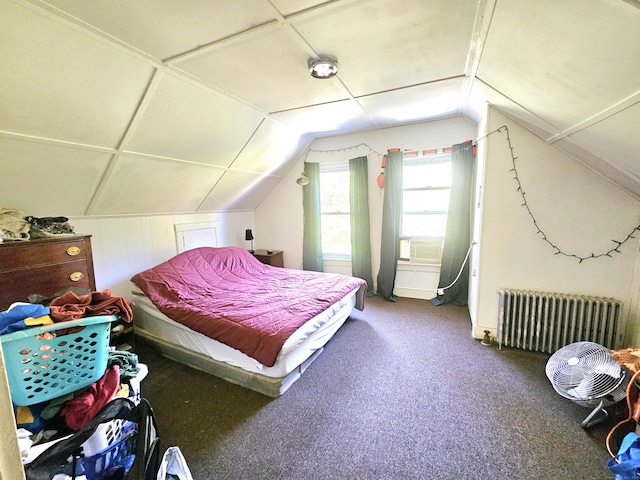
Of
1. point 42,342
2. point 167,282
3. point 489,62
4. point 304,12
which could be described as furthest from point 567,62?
point 167,282

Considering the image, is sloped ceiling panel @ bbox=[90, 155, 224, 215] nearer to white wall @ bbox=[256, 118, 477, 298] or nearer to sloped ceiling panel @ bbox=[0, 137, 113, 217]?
sloped ceiling panel @ bbox=[0, 137, 113, 217]

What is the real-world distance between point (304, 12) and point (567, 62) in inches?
55.0

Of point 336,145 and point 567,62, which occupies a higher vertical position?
point 336,145

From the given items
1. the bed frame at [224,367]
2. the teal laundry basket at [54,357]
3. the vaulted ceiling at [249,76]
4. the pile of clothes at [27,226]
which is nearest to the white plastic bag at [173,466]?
the teal laundry basket at [54,357]

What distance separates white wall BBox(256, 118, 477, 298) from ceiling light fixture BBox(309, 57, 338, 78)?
Answer: 6.70ft

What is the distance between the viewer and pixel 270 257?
4367mm

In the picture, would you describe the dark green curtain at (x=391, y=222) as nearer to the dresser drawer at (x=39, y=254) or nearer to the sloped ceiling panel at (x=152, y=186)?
the sloped ceiling panel at (x=152, y=186)

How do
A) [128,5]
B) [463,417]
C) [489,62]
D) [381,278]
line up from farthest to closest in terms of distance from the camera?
[381,278]
[489,62]
[463,417]
[128,5]

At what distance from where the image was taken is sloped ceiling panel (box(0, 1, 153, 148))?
4.41 feet

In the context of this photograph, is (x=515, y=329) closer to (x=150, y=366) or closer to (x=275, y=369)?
(x=275, y=369)

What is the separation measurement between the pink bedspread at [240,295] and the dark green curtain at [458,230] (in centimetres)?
131

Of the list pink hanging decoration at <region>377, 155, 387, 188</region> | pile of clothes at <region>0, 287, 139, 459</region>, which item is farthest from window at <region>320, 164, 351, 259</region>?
pile of clothes at <region>0, 287, 139, 459</region>

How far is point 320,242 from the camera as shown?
4430 millimetres

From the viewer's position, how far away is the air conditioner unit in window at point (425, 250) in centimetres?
374
